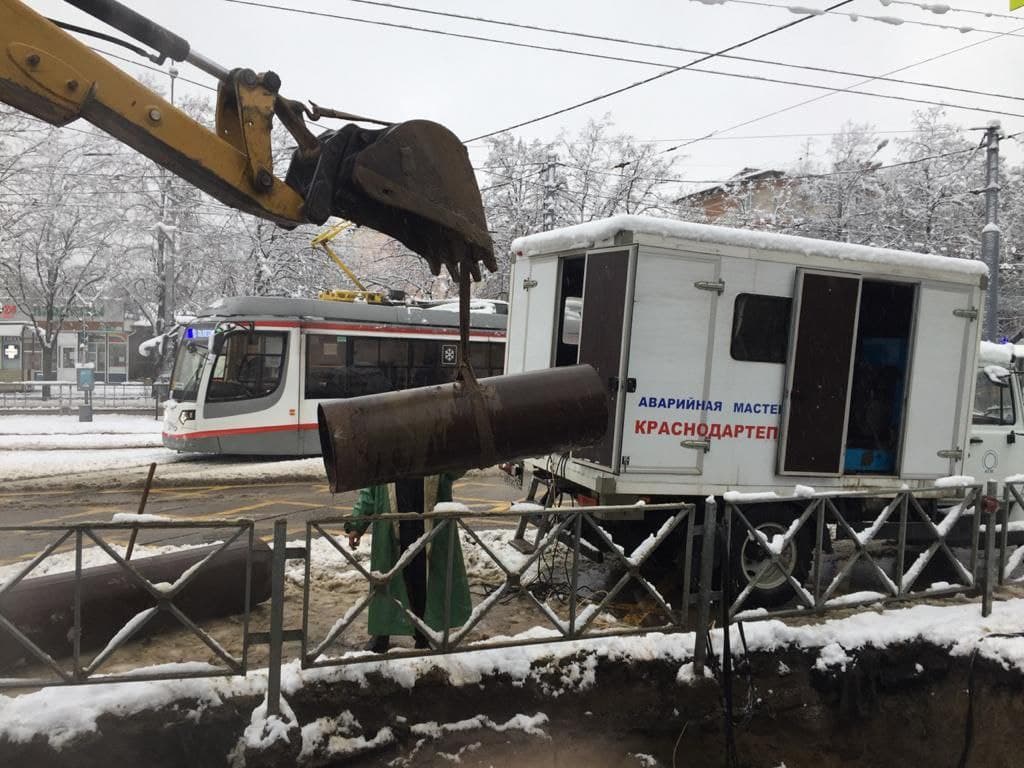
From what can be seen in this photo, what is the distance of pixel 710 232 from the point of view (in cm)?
595

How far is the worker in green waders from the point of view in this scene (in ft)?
14.2

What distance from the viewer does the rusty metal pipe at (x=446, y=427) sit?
3641mm

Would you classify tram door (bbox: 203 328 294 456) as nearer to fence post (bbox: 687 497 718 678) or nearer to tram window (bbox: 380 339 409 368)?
tram window (bbox: 380 339 409 368)

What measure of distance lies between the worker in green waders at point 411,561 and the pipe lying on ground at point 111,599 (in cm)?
Answer: 86

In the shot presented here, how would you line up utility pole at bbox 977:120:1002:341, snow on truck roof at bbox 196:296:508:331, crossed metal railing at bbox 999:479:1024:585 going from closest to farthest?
crossed metal railing at bbox 999:479:1024:585 → snow on truck roof at bbox 196:296:508:331 → utility pole at bbox 977:120:1002:341

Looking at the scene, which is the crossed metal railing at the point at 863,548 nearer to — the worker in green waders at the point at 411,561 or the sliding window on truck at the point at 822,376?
the sliding window on truck at the point at 822,376

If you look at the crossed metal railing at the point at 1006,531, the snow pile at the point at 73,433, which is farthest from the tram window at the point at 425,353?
the crossed metal railing at the point at 1006,531

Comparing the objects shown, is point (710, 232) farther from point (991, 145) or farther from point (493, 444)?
point (991, 145)

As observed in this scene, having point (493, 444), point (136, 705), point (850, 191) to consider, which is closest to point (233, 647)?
point (136, 705)

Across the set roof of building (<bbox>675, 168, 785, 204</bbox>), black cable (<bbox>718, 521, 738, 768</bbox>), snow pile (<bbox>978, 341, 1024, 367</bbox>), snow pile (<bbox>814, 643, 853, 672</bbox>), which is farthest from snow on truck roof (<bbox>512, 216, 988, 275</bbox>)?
roof of building (<bbox>675, 168, 785, 204</bbox>)

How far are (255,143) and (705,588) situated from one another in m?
3.61

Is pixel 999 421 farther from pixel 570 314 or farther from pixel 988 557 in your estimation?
pixel 570 314

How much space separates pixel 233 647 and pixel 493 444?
2412mm

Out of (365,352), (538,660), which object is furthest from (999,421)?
(365,352)
